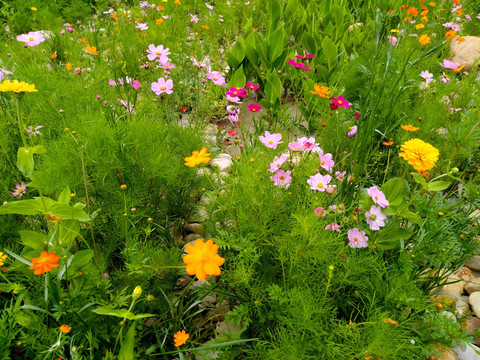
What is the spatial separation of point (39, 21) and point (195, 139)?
98.5 inches

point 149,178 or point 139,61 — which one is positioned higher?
point 149,178

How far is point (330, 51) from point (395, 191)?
57.7 inches

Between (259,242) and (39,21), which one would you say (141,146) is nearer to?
(259,242)

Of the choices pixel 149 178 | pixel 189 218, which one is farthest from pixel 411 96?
pixel 149 178

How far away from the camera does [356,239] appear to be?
1104mm

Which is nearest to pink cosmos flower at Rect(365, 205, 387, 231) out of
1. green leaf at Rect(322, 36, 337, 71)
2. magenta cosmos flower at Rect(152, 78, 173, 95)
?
magenta cosmos flower at Rect(152, 78, 173, 95)

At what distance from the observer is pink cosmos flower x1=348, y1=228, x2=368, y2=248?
1.09 m

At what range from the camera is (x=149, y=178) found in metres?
1.35

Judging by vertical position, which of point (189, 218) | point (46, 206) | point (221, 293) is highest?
point (46, 206)

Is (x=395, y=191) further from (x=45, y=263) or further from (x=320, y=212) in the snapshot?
(x=45, y=263)

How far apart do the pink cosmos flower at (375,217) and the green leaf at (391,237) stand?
0.21 ft

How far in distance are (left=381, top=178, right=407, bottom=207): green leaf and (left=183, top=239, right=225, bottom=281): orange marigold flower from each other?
2.06 ft

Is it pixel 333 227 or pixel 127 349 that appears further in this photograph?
pixel 333 227

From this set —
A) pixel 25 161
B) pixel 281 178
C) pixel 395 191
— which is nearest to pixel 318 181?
pixel 281 178
